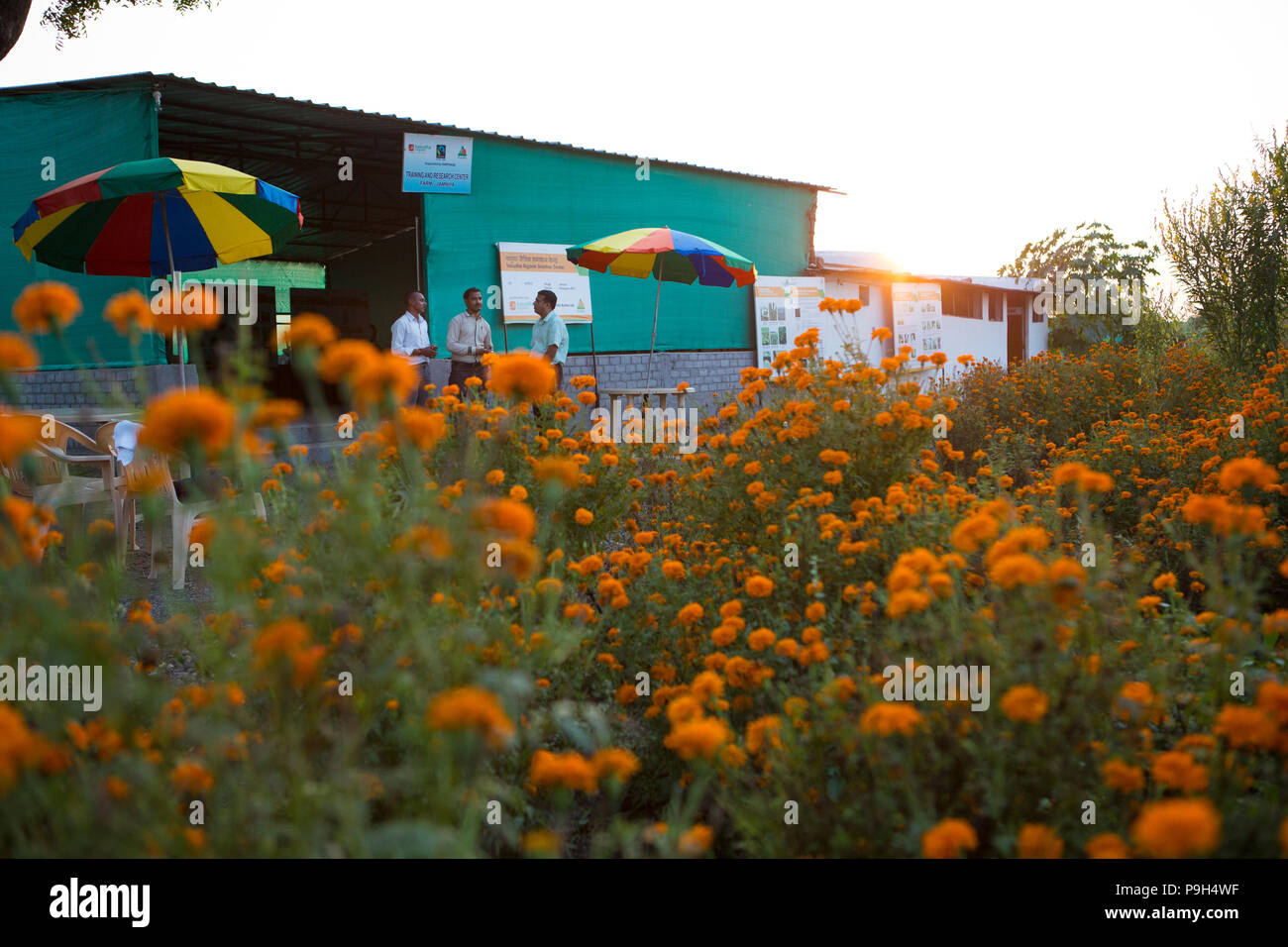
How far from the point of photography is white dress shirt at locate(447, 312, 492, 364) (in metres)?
7.98

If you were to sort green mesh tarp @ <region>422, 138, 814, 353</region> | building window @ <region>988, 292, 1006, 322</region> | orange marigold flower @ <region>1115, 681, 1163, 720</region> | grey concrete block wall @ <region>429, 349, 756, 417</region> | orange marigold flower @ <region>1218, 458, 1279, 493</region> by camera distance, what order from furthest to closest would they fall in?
building window @ <region>988, 292, 1006, 322</region> < grey concrete block wall @ <region>429, 349, 756, 417</region> < green mesh tarp @ <region>422, 138, 814, 353</region> < orange marigold flower @ <region>1218, 458, 1279, 493</region> < orange marigold flower @ <region>1115, 681, 1163, 720</region>

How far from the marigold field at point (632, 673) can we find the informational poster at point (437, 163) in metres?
8.37

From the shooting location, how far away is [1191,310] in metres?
10.2

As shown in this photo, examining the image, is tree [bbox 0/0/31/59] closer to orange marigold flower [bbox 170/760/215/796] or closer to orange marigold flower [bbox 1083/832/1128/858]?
orange marigold flower [bbox 170/760/215/796]

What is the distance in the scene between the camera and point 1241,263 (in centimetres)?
945

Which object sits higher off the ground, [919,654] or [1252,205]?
[1252,205]

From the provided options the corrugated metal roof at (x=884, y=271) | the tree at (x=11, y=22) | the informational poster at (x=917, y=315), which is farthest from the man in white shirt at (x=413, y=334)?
the informational poster at (x=917, y=315)

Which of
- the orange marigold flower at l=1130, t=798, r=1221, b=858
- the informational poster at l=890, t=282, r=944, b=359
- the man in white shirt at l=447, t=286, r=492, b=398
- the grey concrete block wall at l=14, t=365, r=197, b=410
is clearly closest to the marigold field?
the orange marigold flower at l=1130, t=798, r=1221, b=858

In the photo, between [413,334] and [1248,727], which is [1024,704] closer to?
[1248,727]

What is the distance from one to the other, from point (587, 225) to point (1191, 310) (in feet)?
26.8

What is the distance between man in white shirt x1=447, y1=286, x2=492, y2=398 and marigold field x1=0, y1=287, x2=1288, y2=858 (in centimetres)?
517

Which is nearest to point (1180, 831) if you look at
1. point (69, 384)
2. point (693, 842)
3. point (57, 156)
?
point (693, 842)

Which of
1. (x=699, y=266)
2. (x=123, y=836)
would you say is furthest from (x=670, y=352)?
(x=123, y=836)
